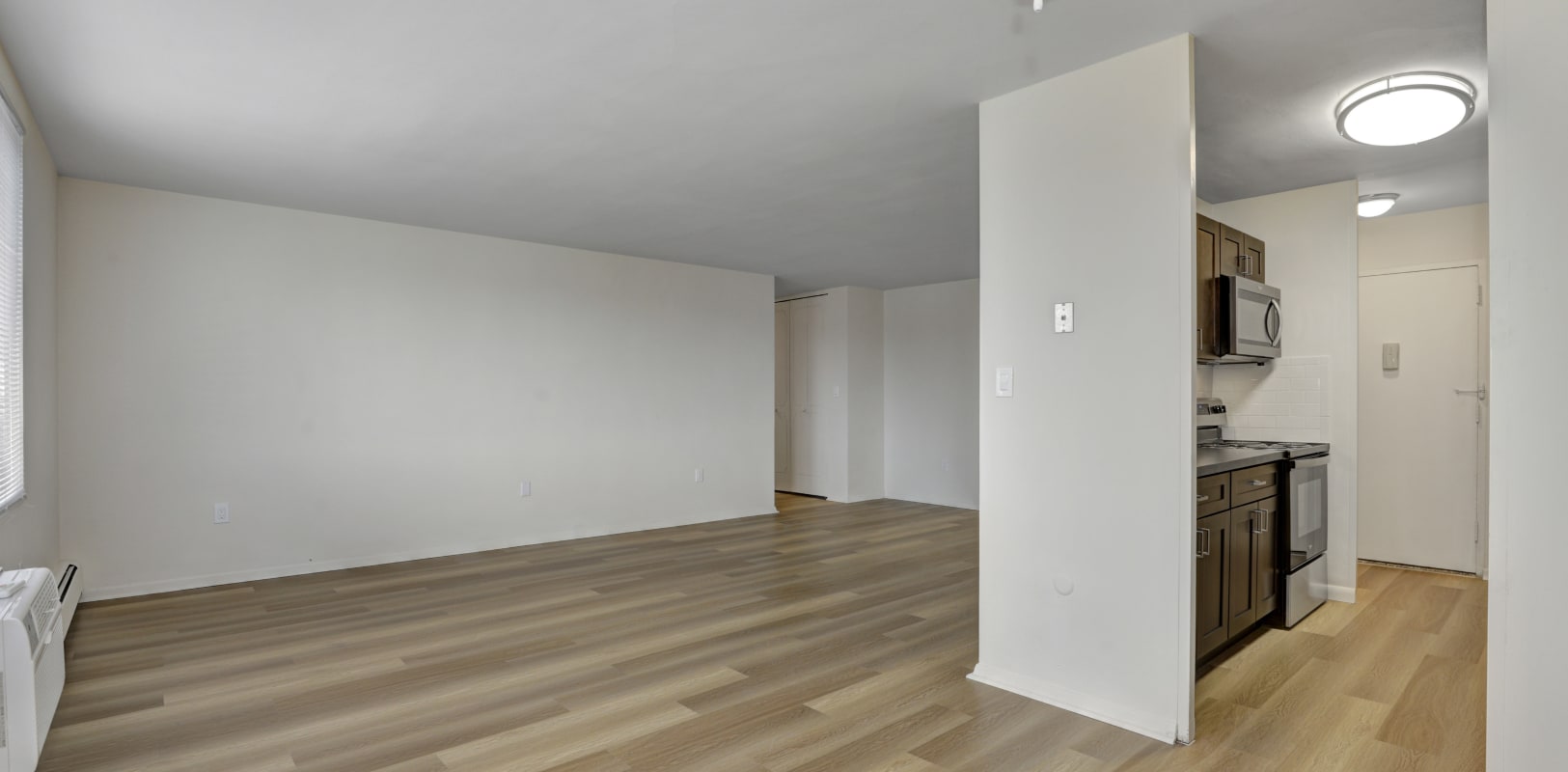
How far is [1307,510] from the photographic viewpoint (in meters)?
3.97

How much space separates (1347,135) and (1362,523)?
3.25 metres

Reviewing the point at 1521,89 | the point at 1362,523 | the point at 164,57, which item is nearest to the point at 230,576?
the point at 164,57

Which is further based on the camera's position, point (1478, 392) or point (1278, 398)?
point (1478, 392)

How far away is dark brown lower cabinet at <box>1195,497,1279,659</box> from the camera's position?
3080 mm

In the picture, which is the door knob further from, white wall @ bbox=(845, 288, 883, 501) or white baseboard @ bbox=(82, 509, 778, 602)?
white baseboard @ bbox=(82, 509, 778, 602)

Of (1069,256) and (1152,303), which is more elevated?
(1069,256)

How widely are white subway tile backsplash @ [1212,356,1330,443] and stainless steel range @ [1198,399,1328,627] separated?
0.50ft

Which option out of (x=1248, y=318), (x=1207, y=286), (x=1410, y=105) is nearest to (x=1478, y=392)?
(x=1248, y=318)

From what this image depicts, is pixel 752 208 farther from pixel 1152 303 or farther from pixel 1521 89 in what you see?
pixel 1521 89

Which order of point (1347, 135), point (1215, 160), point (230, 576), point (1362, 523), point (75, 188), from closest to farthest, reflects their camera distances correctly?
point (1347, 135)
point (1215, 160)
point (75, 188)
point (230, 576)
point (1362, 523)

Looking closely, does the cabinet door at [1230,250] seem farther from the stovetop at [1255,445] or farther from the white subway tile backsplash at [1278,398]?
the stovetop at [1255,445]

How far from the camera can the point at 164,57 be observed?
267 centimetres

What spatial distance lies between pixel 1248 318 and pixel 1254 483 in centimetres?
91

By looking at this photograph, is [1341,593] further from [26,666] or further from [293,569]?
[293,569]
